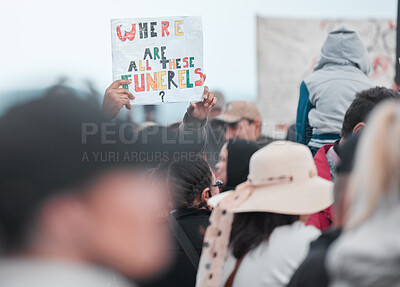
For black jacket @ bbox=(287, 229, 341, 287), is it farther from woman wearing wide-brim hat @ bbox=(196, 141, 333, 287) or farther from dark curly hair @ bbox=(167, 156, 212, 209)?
dark curly hair @ bbox=(167, 156, 212, 209)

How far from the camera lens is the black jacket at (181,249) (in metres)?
2.55

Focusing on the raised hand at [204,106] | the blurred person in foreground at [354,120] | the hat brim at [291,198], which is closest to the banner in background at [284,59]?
the raised hand at [204,106]

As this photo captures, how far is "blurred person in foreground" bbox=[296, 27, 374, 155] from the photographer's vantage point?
370 cm

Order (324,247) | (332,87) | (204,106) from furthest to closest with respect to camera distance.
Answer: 1. (204,106)
2. (332,87)
3. (324,247)

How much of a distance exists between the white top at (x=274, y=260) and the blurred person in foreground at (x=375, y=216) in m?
0.93

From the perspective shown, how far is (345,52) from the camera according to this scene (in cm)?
394

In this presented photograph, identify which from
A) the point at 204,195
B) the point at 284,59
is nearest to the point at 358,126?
the point at 204,195

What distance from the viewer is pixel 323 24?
7.40 metres

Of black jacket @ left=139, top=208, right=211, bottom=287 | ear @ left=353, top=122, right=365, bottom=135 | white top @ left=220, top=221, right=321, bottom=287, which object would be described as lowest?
black jacket @ left=139, top=208, right=211, bottom=287

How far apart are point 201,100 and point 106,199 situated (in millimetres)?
2842

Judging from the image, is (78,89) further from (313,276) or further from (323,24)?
(323,24)

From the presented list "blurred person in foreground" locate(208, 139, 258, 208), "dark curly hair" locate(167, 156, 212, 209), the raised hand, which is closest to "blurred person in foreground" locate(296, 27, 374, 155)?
the raised hand

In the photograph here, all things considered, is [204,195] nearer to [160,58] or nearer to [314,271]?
[160,58]

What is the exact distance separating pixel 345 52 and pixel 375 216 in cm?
304
